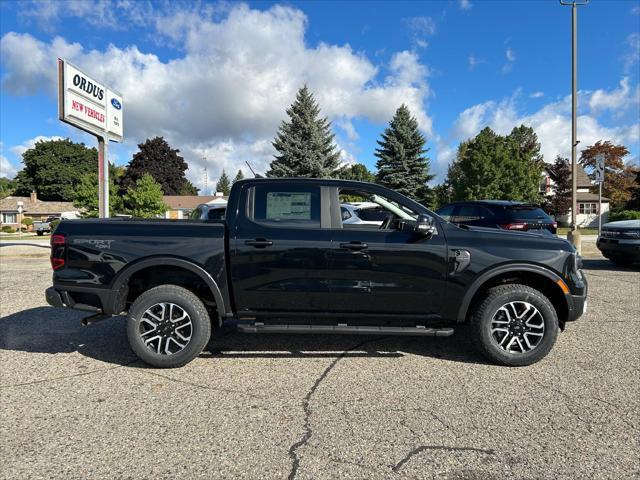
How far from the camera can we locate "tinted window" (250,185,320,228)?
4000 mm

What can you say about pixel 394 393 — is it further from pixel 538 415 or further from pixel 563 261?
pixel 563 261

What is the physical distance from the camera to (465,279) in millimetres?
3861

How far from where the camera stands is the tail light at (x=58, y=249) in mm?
3875

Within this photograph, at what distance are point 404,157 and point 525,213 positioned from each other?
28958 mm

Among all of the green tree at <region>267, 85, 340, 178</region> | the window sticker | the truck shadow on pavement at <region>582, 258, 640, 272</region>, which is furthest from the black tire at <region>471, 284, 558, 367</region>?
the green tree at <region>267, 85, 340, 178</region>

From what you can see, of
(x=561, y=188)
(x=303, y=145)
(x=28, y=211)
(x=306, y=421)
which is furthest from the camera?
(x=28, y=211)

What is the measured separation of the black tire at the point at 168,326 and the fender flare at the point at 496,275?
2.51 meters

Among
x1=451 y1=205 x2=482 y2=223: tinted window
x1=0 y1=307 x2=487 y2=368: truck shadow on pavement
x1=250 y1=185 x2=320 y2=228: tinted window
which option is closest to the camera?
x1=250 y1=185 x2=320 y2=228: tinted window

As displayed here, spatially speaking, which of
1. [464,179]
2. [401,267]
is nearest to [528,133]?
Answer: [464,179]

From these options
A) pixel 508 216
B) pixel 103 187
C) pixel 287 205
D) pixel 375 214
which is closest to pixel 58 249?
pixel 287 205

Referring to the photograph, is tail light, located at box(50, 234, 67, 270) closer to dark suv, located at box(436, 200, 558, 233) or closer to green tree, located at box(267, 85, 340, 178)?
dark suv, located at box(436, 200, 558, 233)

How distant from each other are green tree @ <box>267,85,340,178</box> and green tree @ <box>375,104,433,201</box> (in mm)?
4923

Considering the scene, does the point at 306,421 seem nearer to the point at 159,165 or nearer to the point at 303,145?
the point at 303,145

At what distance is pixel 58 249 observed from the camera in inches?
153
